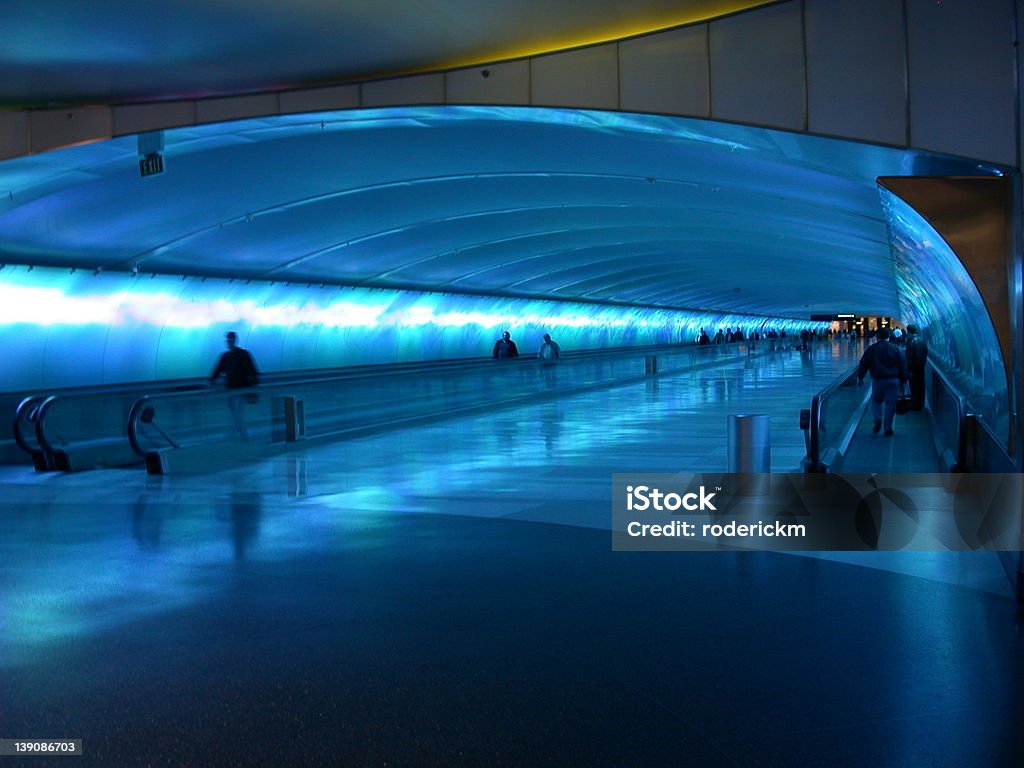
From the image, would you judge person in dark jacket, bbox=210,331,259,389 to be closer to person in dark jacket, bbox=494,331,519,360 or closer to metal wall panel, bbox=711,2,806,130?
metal wall panel, bbox=711,2,806,130

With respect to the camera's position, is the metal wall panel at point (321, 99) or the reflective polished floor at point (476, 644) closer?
the reflective polished floor at point (476, 644)

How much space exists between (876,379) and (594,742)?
1311 centimetres

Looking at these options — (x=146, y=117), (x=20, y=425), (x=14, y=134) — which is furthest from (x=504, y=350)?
(x=14, y=134)

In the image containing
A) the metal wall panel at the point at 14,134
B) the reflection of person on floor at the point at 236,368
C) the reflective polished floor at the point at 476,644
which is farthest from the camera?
the reflection of person on floor at the point at 236,368

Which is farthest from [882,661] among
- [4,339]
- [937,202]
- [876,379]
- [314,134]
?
[4,339]

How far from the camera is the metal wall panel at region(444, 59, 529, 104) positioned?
37.9 ft

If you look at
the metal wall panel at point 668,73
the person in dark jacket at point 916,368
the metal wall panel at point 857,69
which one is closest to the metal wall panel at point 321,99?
the metal wall panel at point 668,73

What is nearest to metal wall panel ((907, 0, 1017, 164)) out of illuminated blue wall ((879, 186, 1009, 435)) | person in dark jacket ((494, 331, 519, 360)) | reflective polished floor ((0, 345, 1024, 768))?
illuminated blue wall ((879, 186, 1009, 435))

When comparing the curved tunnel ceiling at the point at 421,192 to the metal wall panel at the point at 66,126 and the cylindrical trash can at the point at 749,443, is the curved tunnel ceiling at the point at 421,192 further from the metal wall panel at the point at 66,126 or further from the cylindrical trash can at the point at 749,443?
the cylindrical trash can at the point at 749,443

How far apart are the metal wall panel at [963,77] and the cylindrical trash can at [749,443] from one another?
2796mm

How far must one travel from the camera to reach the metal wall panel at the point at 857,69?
9266 mm

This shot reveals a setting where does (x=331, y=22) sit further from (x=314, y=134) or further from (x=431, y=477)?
(x=314, y=134)

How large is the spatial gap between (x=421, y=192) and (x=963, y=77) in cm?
1601

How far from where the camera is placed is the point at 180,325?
27625mm
